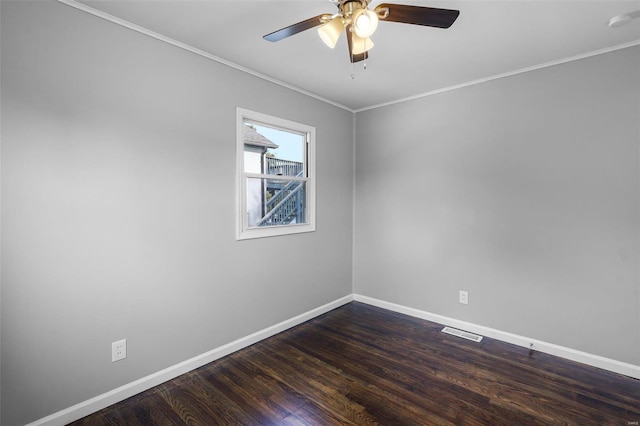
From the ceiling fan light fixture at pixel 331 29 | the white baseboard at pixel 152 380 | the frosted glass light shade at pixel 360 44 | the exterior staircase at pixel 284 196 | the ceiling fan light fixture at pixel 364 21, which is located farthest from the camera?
the exterior staircase at pixel 284 196

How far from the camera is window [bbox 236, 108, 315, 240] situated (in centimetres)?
288

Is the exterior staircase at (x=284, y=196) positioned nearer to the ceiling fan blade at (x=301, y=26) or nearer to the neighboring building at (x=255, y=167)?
the neighboring building at (x=255, y=167)

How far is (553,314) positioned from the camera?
2760mm

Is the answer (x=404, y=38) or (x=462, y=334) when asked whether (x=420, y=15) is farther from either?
(x=462, y=334)

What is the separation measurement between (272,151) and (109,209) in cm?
157

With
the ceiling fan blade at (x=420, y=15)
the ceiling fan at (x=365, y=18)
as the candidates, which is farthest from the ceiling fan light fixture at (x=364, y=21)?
the ceiling fan blade at (x=420, y=15)

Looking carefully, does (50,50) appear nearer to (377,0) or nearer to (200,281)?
(200,281)

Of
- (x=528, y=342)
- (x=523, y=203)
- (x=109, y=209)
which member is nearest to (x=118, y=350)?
(x=109, y=209)

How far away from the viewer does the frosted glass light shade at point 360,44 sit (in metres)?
1.70

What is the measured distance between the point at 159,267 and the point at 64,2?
175 cm

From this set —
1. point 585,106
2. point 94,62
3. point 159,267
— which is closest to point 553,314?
point 585,106

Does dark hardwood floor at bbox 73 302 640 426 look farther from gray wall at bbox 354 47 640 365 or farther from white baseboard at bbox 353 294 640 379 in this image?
gray wall at bbox 354 47 640 365

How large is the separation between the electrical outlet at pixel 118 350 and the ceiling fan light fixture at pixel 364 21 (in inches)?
94.8

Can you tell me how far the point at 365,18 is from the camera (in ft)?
4.64
